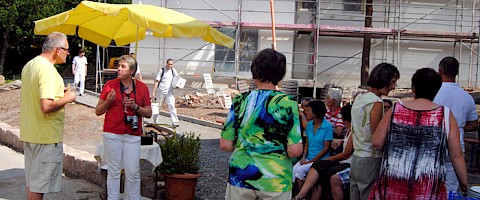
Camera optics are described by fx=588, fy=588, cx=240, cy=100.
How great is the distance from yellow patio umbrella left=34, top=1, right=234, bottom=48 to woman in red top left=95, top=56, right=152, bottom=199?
173 cm

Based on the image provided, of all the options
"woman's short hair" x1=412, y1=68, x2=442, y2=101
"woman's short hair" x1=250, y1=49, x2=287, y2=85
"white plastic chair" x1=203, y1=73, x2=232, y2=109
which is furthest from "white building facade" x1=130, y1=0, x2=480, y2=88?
"woman's short hair" x1=250, y1=49, x2=287, y2=85

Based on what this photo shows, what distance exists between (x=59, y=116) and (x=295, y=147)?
282 centimetres

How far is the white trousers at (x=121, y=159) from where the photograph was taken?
6.07 m

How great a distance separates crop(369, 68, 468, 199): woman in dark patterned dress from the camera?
3.97 metres

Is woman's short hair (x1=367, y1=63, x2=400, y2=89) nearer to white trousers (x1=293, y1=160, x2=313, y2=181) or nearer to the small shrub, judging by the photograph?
white trousers (x1=293, y1=160, x2=313, y2=181)

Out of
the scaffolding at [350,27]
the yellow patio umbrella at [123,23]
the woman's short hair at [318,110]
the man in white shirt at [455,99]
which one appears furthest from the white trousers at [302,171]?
the scaffolding at [350,27]

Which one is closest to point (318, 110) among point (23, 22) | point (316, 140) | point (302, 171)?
point (316, 140)

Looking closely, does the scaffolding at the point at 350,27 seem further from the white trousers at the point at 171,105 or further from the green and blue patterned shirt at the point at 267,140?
the green and blue patterned shirt at the point at 267,140

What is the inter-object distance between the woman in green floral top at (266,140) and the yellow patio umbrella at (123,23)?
435cm

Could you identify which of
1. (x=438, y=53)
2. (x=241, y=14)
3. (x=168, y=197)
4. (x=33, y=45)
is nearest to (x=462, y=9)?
(x=438, y=53)

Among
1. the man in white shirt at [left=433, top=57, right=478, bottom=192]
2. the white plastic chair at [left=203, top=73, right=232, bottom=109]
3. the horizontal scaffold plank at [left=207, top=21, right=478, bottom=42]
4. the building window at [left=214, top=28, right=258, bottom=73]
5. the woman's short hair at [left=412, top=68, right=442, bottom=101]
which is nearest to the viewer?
the woman's short hair at [left=412, top=68, right=442, bottom=101]

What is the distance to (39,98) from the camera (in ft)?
17.6

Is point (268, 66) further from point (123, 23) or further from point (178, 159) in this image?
point (123, 23)

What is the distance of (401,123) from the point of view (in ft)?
13.2
